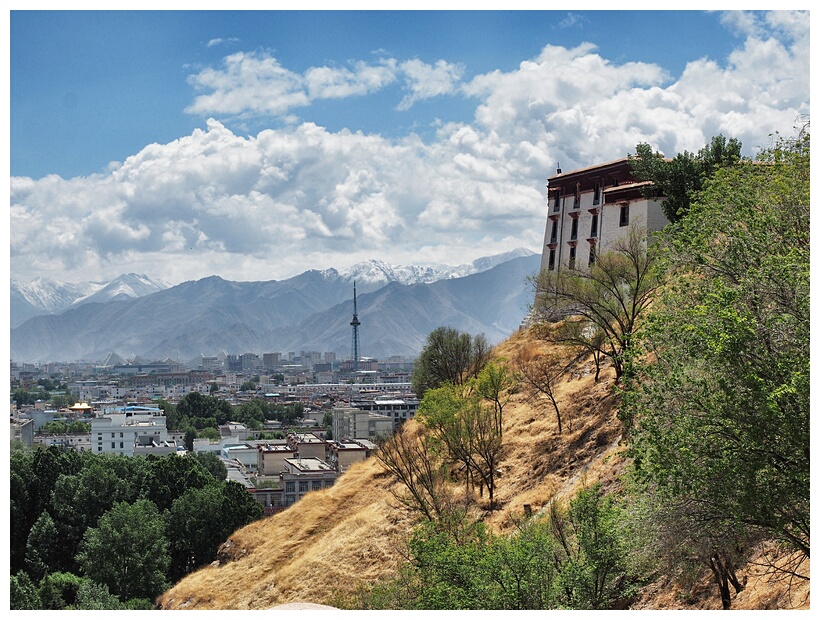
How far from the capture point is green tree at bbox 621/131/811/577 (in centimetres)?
955

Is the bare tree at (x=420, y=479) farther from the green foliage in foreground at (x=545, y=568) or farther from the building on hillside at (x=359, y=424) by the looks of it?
the building on hillside at (x=359, y=424)

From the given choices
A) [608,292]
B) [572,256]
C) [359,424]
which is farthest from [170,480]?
[359,424]

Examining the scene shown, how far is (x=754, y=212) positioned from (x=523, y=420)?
17980mm

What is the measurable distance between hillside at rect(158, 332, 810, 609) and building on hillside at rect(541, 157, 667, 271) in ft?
17.0

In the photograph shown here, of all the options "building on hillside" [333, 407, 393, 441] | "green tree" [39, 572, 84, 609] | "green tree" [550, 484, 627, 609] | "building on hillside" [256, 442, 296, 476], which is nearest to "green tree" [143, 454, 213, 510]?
"green tree" [39, 572, 84, 609]

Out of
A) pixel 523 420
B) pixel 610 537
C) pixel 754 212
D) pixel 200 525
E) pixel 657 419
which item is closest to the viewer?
pixel 657 419

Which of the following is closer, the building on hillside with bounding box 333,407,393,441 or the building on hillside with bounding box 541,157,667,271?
the building on hillside with bounding box 541,157,667,271

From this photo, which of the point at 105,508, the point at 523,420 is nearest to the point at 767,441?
the point at 523,420

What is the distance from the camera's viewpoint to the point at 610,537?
1366 centimetres

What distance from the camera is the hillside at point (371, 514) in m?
23.1

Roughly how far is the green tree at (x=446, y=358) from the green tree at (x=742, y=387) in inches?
1121

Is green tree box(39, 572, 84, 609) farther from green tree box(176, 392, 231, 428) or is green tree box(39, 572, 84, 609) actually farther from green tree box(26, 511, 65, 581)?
green tree box(176, 392, 231, 428)

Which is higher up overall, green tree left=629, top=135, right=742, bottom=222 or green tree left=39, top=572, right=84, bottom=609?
green tree left=629, top=135, right=742, bottom=222
